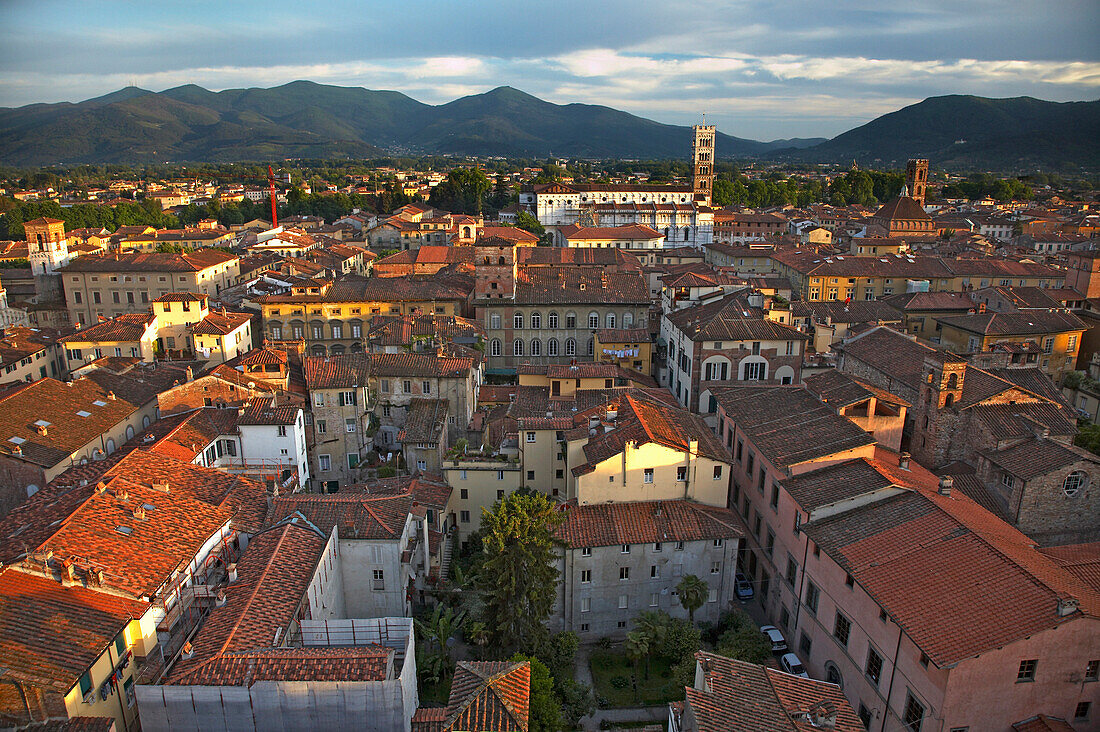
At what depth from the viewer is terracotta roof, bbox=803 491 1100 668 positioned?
19688mm

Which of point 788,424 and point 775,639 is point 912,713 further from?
point 788,424

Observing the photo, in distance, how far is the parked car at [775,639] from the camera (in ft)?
91.3

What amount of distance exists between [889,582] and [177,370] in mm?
46673

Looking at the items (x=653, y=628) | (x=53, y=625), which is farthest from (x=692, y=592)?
(x=53, y=625)

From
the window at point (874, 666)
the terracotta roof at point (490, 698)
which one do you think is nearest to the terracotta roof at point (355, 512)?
the terracotta roof at point (490, 698)

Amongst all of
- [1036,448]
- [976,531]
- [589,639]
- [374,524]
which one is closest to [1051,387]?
[1036,448]

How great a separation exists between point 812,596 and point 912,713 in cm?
629

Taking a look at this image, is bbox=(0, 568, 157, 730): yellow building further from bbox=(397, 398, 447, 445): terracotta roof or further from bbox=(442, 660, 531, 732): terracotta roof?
bbox=(397, 398, 447, 445): terracotta roof

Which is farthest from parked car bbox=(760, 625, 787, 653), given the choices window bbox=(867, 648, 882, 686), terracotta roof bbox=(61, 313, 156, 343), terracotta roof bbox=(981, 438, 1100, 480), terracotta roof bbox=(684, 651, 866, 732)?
terracotta roof bbox=(61, 313, 156, 343)

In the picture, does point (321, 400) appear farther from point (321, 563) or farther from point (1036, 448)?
point (1036, 448)

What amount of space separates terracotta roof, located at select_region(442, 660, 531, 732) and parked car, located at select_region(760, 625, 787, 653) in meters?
12.4

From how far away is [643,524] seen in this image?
2930 centimetres

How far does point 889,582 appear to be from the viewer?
22484mm

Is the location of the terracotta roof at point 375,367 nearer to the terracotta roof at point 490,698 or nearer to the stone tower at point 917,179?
Result: the terracotta roof at point 490,698
